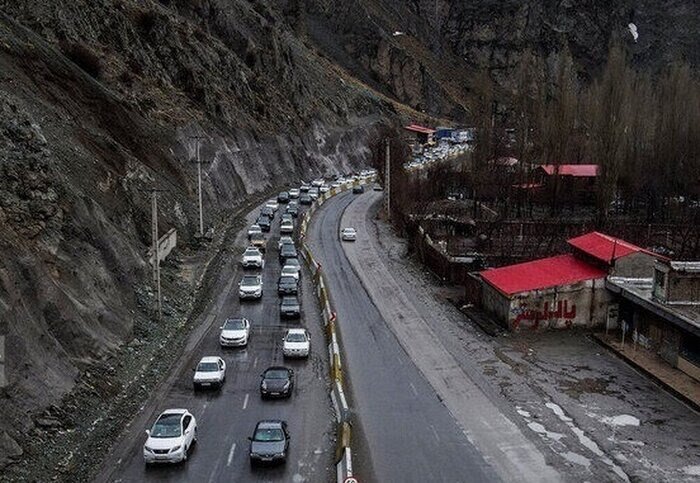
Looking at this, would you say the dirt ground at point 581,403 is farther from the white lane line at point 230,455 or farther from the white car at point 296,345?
the white lane line at point 230,455

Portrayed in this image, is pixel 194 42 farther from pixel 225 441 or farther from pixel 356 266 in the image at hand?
pixel 225 441

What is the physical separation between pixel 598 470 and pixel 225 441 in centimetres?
1301

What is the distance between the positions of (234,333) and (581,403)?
16.9 m

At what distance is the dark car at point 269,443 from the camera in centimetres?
2481

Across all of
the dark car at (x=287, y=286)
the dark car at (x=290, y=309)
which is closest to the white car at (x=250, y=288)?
the dark car at (x=287, y=286)

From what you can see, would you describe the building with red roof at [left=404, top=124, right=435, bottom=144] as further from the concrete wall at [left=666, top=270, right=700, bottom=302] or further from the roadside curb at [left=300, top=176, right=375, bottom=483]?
the concrete wall at [left=666, top=270, right=700, bottom=302]

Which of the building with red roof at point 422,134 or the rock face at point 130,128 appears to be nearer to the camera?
the rock face at point 130,128

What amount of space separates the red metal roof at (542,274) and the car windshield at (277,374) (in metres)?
15.4

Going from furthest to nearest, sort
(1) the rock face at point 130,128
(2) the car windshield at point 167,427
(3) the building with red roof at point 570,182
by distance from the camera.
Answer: (3) the building with red roof at point 570,182 < (1) the rock face at point 130,128 < (2) the car windshield at point 167,427

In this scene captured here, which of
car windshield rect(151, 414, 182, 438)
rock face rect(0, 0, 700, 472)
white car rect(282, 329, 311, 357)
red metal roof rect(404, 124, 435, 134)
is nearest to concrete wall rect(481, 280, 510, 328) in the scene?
white car rect(282, 329, 311, 357)

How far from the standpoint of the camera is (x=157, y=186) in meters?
56.6

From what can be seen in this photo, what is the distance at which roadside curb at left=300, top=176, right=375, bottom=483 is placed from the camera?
24794 millimetres

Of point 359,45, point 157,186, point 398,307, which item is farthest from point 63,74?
point 359,45

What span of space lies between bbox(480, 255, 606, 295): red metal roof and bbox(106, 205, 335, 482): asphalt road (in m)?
10.9
